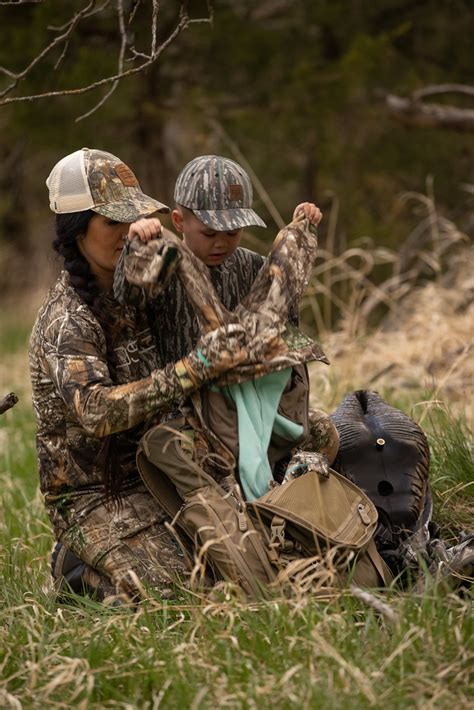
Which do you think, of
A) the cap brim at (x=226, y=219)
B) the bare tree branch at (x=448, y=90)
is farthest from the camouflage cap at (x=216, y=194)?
the bare tree branch at (x=448, y=90)

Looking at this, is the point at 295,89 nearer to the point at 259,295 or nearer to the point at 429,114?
the point at 429,114

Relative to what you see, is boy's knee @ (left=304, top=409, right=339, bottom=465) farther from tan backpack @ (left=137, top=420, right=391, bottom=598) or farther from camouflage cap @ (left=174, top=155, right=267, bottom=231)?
camouflage cap @ (left=174, top=155, right=267, bottom=231)

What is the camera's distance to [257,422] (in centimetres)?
355

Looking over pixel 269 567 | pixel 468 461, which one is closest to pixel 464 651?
pixel 269 567

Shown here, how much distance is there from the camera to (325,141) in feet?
33.2

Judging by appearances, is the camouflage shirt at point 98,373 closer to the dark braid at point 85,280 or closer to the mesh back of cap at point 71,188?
the dark braid at point 85,280

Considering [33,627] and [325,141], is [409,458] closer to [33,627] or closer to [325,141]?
[33,627]

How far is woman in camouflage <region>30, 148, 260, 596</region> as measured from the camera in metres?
3.64

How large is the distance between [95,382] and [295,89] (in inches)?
278

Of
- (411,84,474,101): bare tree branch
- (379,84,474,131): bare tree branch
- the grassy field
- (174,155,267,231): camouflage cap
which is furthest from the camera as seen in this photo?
(379,84,474,131): bare tree branch

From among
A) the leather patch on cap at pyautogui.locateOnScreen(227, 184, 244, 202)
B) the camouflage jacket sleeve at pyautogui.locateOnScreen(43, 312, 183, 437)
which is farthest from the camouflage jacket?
the leather patch on cap at pyautogui.locateOnScreen(227, 184, 244, 202)

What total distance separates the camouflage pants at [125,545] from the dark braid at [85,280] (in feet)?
0.51

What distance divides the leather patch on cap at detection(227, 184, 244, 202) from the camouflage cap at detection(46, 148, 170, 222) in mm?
321

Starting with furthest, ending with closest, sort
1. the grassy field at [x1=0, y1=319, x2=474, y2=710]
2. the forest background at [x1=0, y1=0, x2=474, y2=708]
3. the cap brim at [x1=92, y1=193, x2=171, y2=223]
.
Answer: the cap brim at [x1=92, y1=193, x2=171, y2=223], the forest background at [x1=0, y1=0, x2=474, y2=708], the grassy field at [x1=0, y1=319, x2=474, y2=710]
